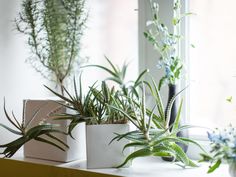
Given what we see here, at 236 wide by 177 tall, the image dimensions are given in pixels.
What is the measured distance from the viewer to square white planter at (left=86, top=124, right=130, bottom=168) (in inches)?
42.9

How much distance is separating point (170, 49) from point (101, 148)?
0.36m

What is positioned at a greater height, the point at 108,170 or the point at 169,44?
the point at 169,44

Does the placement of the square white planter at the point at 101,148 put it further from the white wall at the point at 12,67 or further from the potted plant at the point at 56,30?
the white wall at the point at 12,67

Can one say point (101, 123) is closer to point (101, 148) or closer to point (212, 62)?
point (101, 148)

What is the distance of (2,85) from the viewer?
137 cm

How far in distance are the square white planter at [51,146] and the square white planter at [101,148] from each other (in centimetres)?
11

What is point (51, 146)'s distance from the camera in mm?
1216

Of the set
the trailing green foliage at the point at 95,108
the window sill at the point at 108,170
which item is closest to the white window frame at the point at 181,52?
the window sill at the point at 108,170

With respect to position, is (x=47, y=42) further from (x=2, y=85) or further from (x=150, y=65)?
(x=150, y=65)

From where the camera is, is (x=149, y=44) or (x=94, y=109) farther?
(x=149, y=44)

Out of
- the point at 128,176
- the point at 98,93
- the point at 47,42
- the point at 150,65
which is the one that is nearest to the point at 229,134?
the point at 128,176

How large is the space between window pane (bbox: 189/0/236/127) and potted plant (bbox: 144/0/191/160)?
0.19 ft

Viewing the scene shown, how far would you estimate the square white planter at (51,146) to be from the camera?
1.18 metres

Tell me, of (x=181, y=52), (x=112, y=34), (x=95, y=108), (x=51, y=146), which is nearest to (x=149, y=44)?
(x=181, y=52)
